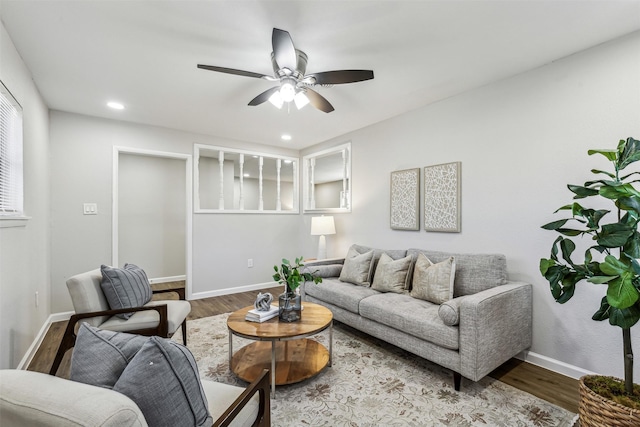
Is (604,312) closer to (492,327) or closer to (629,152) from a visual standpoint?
(492,327)

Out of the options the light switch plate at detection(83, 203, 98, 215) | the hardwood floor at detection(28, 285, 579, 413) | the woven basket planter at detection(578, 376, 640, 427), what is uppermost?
the light switch plate at detection(83, 203, 98, 215)

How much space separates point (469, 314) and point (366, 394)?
903mm

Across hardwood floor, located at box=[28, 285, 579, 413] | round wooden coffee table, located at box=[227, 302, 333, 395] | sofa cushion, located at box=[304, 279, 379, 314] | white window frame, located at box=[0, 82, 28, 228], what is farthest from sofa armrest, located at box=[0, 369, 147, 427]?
sofa cushion, located at box=[304, 279, 379, 314]

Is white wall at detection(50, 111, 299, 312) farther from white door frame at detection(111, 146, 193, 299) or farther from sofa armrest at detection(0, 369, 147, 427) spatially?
sofa armrest at detection(0, 369, 147, 427)

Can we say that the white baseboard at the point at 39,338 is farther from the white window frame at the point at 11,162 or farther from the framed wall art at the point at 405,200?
the framed wall art at the point at 405,200

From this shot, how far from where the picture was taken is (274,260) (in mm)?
5207

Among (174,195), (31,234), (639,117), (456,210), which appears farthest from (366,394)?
(174,195)

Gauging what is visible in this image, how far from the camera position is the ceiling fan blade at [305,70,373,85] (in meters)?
2.05

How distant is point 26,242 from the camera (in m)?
2.44

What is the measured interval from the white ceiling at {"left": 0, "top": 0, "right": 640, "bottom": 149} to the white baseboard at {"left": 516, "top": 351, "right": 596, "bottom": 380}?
2422 mm

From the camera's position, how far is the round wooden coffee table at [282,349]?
205 centimetres

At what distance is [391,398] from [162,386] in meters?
1.67

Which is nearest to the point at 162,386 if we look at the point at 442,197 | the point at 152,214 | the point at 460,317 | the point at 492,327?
the point at 460,317

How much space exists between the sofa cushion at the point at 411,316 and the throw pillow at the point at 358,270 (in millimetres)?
439
